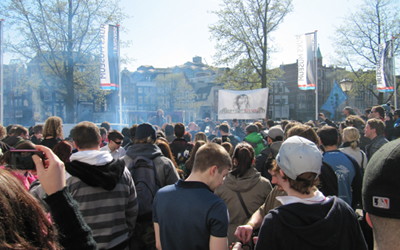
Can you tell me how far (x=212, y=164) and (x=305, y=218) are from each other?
1.01 m

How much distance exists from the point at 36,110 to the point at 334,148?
1857 inches

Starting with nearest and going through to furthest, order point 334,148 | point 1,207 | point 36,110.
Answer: point 1,207, point 334,148, point 36,110

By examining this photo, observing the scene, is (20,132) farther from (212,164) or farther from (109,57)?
(109,57)

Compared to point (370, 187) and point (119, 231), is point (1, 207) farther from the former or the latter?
point (119, 231)

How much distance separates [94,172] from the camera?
10.3ft

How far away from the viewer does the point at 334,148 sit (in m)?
4.18

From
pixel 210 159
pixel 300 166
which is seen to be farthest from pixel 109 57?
pixel 300 166

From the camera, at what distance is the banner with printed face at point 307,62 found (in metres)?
17.1

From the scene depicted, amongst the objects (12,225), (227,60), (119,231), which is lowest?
(119,231)

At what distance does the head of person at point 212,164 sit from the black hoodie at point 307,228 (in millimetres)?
857

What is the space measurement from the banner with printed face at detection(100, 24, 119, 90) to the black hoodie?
12.8 metres

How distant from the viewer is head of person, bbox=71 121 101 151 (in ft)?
10.8

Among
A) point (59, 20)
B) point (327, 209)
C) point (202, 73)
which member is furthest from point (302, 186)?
point (202, 73)

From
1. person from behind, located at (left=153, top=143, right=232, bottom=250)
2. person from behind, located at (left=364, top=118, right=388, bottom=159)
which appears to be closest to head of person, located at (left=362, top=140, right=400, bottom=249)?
person from behind, located at (left=153, top=143, right=232, bottom=250)
